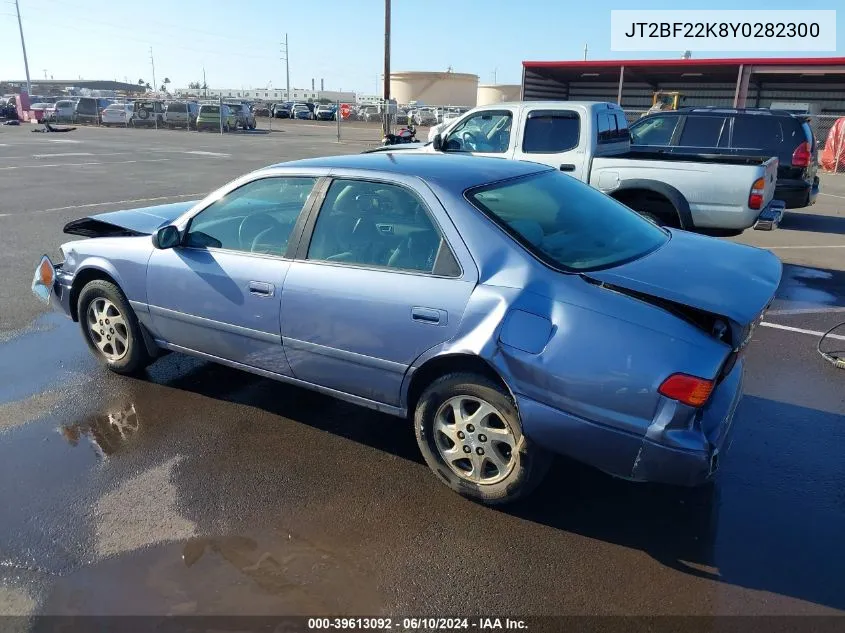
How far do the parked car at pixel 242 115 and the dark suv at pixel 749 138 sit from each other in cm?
3030

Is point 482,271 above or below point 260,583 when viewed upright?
above

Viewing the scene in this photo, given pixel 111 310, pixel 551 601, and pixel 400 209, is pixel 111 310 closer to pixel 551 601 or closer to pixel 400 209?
pixel 400 209

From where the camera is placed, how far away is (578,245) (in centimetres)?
348

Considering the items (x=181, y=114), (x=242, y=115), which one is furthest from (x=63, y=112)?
(x=242, y=115)

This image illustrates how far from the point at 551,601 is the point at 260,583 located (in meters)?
1.21

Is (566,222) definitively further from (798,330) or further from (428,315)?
(798,330)

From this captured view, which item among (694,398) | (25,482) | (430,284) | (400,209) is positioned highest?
(400,209)

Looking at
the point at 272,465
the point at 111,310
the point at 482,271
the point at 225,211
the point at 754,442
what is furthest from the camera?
the point at 111,310

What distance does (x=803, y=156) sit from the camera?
34.3 ft

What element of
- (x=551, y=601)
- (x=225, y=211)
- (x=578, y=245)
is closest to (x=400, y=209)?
(x=578, y=245)

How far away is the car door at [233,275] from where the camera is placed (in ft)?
12.6

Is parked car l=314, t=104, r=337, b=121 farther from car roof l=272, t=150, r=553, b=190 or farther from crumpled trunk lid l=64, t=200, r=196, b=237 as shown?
car roof l=272, t=150, r=553, b=190

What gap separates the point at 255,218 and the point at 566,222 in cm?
193

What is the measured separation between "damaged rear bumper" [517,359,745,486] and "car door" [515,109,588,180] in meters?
5.63
